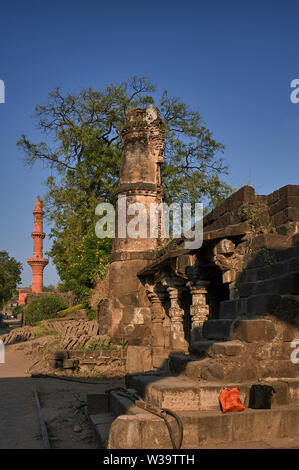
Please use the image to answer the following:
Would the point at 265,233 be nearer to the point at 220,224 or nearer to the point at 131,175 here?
the point at 220,224

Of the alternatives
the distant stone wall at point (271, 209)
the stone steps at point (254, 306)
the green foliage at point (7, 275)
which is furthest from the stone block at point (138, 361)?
the green foliage at point (7, 275)

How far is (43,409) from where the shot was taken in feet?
23.6

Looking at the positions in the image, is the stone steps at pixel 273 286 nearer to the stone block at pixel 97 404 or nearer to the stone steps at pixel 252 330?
the stone steps at pixel 252 330

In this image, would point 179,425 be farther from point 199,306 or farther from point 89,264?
point 89,264

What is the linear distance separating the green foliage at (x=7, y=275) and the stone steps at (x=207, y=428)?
39.4 m

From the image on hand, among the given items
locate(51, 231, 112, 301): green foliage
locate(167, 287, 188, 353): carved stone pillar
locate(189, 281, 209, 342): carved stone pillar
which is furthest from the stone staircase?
locate(51, 231, 112, 301): green foliage

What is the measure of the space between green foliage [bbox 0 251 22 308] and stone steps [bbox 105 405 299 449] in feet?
129

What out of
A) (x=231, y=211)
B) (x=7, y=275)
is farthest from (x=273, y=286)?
(x=7, y=275)

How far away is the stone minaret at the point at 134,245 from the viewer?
39.0 ft

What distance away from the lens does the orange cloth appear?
401 centimetres

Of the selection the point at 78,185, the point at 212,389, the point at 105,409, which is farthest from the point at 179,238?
the point at 78,185

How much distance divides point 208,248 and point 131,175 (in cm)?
568

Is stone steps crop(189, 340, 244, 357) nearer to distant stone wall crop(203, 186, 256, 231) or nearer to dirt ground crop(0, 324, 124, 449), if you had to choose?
dirt ground crop(0, 324, 124, 449)

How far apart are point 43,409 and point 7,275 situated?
38968mm
